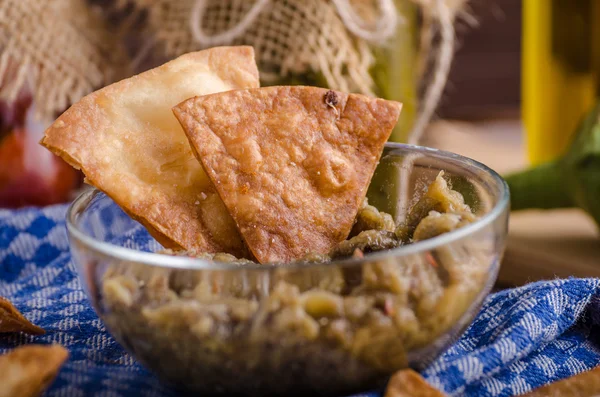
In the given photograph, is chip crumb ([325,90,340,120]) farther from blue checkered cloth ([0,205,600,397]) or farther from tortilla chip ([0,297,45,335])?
tortilla chip ([0,297,45,335])

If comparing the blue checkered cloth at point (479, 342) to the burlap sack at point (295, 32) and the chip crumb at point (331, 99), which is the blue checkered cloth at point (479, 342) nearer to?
the chip crumb at point (331, 99)

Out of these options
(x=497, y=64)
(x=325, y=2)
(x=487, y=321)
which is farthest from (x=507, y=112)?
(x=487, y=321)

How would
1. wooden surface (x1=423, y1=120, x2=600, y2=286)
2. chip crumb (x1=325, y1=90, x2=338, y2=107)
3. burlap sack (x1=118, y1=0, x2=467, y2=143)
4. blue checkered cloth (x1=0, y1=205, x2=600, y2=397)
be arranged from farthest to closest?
burlap sack (x1=118, y1=0, x2=467, y2=143), wooden surface (x1=423, y1=120, x2=600, y2=286), chip crumb (x1=325, y1=90, x2=338, y2=107), blue checkered cloth (x1=0, y1=205, x2=600, y2=397)

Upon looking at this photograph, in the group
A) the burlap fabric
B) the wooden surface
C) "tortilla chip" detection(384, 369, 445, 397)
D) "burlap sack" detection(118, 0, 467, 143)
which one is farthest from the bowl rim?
the burlap fabric

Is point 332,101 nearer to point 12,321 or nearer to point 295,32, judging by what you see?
point 12,321

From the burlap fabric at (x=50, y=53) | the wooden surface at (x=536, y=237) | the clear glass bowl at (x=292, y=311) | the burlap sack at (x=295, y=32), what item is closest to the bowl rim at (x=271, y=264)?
the clear glass bowl at (x=292, y=311)

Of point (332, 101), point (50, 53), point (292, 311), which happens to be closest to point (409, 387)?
point (292, 311)
